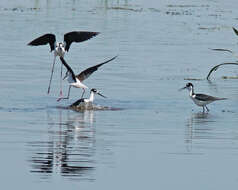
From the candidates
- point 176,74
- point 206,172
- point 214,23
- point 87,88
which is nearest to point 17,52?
point 176,74

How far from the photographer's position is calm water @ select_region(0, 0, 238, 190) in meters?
9.78

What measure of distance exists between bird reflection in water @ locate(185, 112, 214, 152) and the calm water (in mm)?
15

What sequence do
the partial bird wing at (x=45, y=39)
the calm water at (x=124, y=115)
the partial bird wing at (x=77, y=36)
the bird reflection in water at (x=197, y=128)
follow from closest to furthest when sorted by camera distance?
the calm water at (x=124, y=115), the bird reflection in water at (x=197, y=128), the partial bird wing at (x=77, y=36), the partial bird wing at (x=45, y=39)

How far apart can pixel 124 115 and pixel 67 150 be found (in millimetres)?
3391

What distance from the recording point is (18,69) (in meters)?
19.2

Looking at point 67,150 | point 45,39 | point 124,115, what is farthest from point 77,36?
point 67,150

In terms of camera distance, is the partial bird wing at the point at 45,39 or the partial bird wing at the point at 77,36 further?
the partial bird wing at the point at 45,39

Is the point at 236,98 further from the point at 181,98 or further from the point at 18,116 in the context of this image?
the point at 18,116

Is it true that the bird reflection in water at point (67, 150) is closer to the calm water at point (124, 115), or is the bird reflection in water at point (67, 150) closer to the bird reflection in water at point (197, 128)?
the calm water at point (124, 115)

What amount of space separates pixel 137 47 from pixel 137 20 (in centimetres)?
771

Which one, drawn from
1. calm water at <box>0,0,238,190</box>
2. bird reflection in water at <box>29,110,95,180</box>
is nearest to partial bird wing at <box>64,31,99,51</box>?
calm water at <box>0,0,238,190</box>

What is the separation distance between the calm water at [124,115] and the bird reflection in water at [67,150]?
12 millimetres

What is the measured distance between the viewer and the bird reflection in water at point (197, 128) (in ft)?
39.7

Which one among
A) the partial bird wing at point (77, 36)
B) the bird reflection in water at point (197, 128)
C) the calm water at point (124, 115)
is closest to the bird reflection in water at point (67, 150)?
the calm water at point (124, 115)
